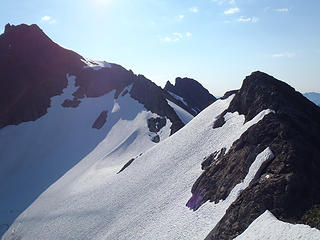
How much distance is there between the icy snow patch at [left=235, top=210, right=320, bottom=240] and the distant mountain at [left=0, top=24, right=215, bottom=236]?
37.0 m

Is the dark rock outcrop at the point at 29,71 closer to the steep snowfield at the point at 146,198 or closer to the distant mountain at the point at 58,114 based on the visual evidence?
the distant mountain at the point at 58,114

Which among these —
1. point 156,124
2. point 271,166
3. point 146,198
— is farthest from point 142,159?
point 271,166

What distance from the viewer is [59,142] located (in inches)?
2945

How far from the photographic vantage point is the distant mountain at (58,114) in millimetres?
61875

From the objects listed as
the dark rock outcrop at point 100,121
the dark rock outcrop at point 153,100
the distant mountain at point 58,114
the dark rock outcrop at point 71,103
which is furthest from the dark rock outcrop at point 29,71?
the dark rock outcrop at point 153,100

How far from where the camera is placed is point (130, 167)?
1801 inches

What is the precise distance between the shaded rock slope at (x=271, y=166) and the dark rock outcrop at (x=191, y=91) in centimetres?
8978

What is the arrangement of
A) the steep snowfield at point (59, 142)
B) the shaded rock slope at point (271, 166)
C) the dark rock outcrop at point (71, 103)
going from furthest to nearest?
1. the dark rock outcrop at point (71, 103)
2. the steep snowfield at point (59, 142)
3. the shaded rock slope at point (271, 166)

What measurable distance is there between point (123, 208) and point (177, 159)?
27.7 ft

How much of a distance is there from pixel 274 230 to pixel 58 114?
2980 inches

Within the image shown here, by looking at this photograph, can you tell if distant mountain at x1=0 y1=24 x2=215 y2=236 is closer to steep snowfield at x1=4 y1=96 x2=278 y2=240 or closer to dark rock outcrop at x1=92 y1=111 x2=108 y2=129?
dark rock outcrop at x1=92 y1=111 x2=108 y2=129

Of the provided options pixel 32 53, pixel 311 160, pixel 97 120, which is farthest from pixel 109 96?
pixel 311 160

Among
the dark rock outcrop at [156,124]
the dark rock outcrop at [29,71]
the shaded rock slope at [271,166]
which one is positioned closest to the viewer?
the shaded rock slope at [271,166]

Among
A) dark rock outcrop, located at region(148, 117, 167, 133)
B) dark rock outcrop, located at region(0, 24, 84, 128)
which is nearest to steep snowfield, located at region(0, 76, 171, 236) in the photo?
dark rock outcrop, located at region(148, 117, 167, 133)
